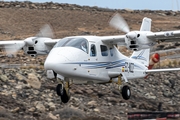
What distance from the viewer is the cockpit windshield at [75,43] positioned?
30.1 meters

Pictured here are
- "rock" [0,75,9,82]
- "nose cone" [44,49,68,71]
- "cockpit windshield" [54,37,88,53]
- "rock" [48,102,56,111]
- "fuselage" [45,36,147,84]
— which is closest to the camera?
"nose cone" [44,49,68,71]

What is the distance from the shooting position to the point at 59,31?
252 feet

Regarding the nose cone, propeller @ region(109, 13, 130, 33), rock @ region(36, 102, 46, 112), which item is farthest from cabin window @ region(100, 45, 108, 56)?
rock @ region(36, 102, 46, 112)

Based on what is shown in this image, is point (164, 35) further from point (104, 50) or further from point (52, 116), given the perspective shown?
point (52, 116)

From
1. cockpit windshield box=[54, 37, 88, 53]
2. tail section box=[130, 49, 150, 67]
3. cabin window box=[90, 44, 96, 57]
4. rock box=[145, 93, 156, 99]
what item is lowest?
rock box=[145, 93, 156, 99]

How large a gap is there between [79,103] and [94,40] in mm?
11208

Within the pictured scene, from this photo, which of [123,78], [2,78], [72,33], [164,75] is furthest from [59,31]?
[123,78]

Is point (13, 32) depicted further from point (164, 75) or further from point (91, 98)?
point (91, 98)

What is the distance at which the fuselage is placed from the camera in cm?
2903

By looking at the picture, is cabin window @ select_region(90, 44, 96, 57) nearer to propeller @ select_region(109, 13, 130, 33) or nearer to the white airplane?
the white airplane

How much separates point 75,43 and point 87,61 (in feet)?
3.78

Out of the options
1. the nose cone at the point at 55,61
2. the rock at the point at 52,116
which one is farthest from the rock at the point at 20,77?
the nose cone at the point at 55,61

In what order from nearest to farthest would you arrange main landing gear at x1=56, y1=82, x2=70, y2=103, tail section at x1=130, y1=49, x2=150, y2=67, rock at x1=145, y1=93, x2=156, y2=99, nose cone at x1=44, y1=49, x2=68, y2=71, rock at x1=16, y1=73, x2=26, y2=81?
nose cone at x1=44, y1=49, x2=68, y2=71
main landing gear at x1=56, y1=82, x2=70, y2=103
tail section at x1=130, y1=49, x2=150, y2=67
rock at x1=16, y1=73, x2=26, y2=81
rock at x1=145, y1=93, x2=156, y2=99

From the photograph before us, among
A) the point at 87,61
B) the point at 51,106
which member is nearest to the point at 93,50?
the point at 87,61
